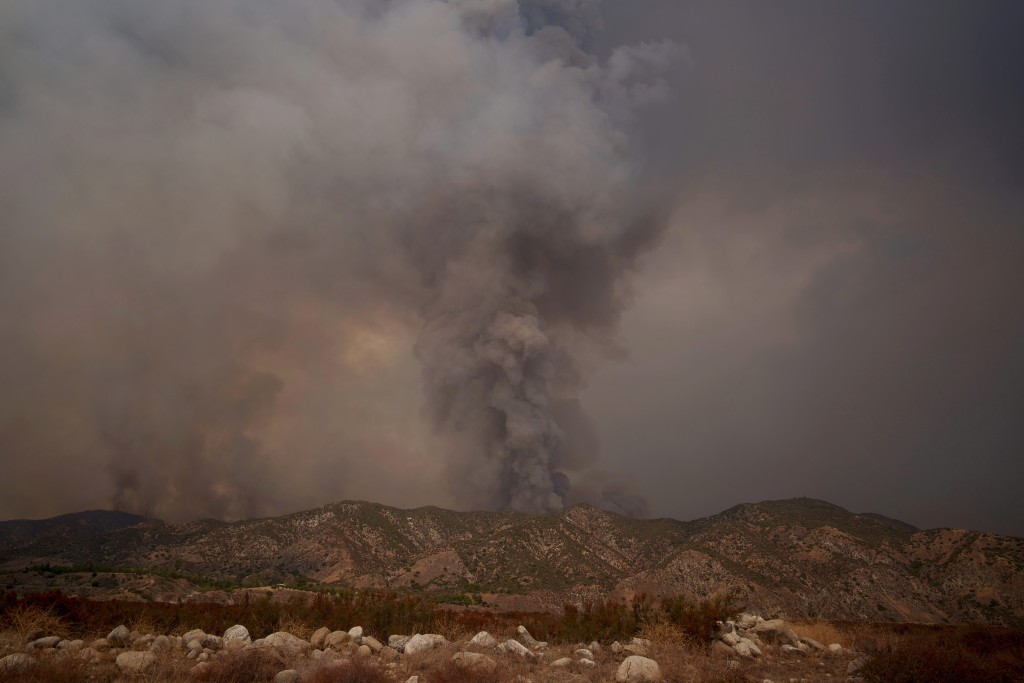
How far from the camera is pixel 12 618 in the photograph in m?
10.4

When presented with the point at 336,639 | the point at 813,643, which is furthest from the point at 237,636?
the point at 813,643

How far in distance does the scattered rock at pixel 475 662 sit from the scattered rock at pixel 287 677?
2573 mm

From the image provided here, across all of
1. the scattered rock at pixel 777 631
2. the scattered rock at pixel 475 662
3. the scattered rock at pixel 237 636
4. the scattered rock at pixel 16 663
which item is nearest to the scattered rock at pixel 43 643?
the scattered rock at pixel 16 663

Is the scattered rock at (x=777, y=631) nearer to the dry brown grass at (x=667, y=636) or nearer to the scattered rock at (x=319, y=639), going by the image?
the dry brown grass at (x=667, y=636)

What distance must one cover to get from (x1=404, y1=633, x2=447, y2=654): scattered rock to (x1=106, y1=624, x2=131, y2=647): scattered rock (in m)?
5.70

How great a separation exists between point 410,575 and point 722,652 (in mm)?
76051

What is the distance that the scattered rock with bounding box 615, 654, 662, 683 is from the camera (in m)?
8.21

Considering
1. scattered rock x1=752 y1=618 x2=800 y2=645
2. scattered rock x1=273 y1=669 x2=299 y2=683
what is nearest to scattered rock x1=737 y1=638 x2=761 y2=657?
scattered rock x1=752 y1=618 x2=800 y2=645

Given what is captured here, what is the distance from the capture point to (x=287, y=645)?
948cm

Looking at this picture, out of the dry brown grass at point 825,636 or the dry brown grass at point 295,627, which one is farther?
the dry brown grass at point 825,636

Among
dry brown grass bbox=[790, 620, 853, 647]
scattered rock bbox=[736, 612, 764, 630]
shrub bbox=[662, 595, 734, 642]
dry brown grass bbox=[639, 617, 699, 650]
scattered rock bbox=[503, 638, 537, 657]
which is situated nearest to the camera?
scattered rock bbox=[503, 638, 537, 657]

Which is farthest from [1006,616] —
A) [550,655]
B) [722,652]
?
[550,655]

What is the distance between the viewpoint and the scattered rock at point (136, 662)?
25.2 feet

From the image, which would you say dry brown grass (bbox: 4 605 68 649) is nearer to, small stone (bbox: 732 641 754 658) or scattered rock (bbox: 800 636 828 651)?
small stone (bbox: 732 641 754 658)
